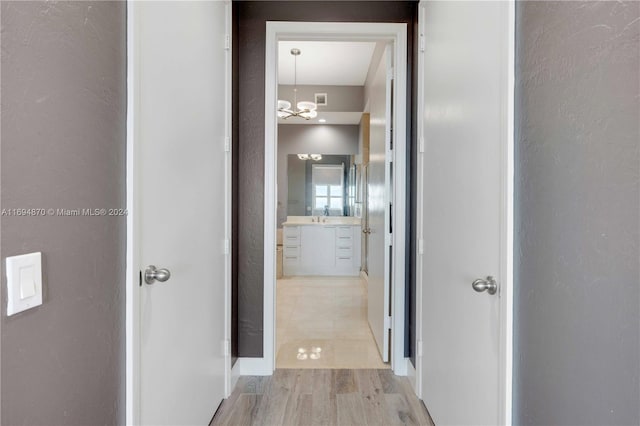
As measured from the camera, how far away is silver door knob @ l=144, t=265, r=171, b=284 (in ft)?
4.08

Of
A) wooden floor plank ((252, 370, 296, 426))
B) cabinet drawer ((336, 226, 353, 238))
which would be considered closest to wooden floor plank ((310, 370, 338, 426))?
wooden floor plank ((252, 370, 296, 426))

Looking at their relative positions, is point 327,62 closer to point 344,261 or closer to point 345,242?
point 345,242

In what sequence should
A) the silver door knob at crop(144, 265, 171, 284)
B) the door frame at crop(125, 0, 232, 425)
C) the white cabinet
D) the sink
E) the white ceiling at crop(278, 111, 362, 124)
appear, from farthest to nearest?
the sink < the white cabinet < the white ceiling at crop(278, 111, 362, 124) < the silver door knob at crop(144, 265, 171, 284) < the door frame at crop(125, 0, 232, 425)

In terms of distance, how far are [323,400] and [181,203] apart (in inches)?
57.3

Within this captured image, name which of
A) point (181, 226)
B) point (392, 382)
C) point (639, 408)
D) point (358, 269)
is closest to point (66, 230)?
point (181, 226)

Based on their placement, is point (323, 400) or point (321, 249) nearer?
point (323, 400)

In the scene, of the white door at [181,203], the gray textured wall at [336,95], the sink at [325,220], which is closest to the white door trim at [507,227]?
the white door at [181,203]

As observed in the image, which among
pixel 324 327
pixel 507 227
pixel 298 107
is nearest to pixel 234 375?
pixel 324 327

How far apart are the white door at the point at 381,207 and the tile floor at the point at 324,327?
0.69 ft

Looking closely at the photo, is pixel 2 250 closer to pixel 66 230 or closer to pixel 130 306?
pixel 66 230

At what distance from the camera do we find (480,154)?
138 cm

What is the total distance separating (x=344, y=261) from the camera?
6.00m

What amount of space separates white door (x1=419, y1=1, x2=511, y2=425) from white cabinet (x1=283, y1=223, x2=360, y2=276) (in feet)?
12.7

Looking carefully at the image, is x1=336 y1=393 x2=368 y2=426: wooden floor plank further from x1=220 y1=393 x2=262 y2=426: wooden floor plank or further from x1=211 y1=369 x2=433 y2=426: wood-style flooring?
x1=220 y1=393 x2=262 y2=426: wooden floor plank
